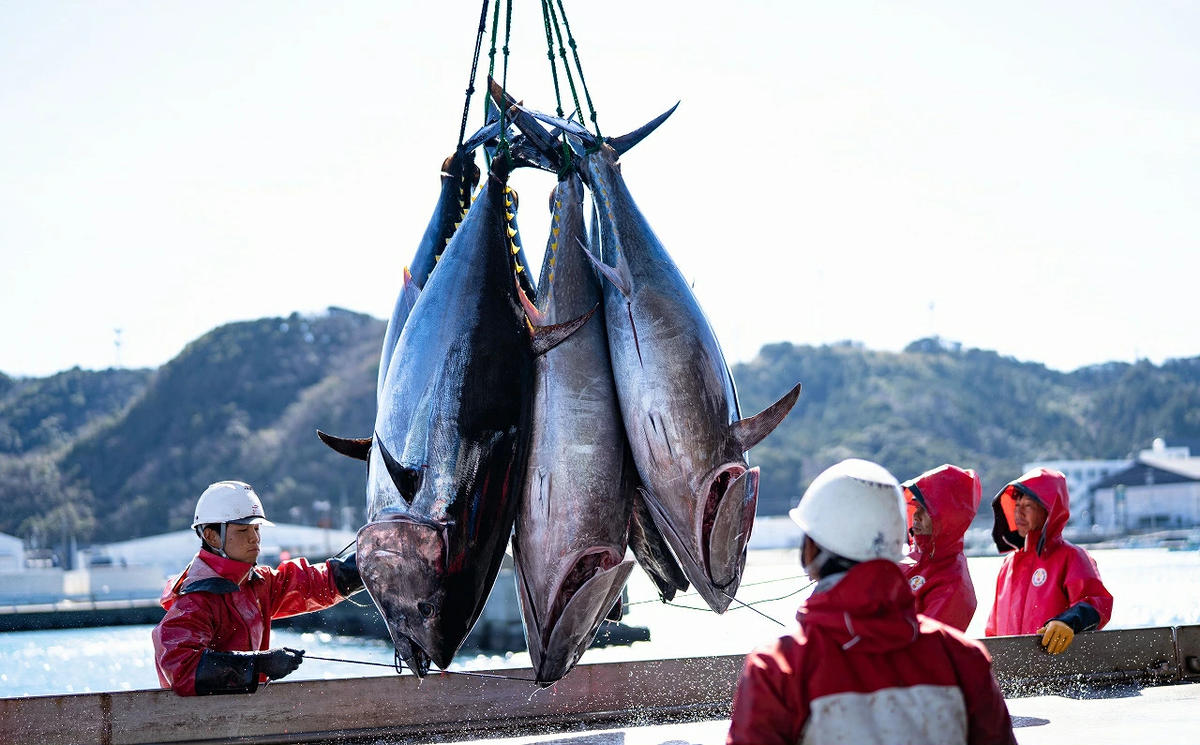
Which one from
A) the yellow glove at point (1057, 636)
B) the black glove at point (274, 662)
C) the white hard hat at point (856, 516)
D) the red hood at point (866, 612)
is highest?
the white hard hat at point (856, 516)

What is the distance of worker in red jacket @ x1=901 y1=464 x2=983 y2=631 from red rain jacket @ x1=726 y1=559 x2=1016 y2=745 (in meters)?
3.12

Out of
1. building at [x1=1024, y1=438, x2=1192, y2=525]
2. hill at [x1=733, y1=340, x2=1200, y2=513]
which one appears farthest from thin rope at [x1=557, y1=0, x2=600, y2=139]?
hill at [x1=733, y1=340, x2=1200, y2=513]

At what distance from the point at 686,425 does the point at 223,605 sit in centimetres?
211

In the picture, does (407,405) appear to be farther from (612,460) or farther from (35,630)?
(35,630)

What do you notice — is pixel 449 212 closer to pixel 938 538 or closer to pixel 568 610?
pixel 568 610

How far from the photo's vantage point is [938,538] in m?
5.45

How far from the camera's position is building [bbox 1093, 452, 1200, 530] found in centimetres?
8831

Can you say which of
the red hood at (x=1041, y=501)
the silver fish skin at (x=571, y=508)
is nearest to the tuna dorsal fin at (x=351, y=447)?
the silver fish skin at (x=571, y=508)

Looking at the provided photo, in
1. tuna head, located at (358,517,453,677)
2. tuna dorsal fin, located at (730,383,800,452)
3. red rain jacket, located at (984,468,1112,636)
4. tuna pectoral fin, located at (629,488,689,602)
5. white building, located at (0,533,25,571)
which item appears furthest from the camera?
white building, located at (0,533,25,571)

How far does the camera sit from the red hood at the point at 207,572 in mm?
4570

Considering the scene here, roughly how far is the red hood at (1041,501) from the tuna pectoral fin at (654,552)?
2.21 metres

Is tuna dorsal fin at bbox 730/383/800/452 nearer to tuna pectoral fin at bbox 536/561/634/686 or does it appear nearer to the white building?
tuna pectoral fin at bbox 536/561/634/686

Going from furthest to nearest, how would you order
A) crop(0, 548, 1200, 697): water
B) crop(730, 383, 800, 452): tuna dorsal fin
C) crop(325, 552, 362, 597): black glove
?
crop(0, 548, 1200, 697): water, crop(325, 552, 362, 597): black glove, crop(730, 383, 800, 452): tuna dorsal fin

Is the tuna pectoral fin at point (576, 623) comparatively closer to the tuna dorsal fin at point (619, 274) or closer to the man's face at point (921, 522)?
the tuna dorsal fin at point (619, 274)
